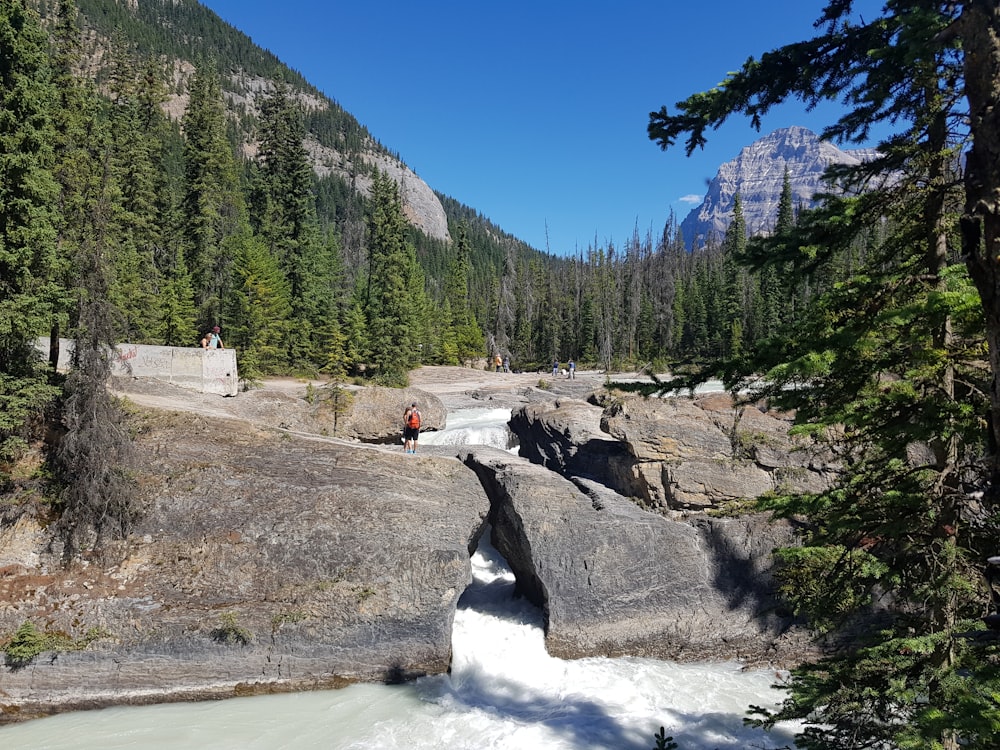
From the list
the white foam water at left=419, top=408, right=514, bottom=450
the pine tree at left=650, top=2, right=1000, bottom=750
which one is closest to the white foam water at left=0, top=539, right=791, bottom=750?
the pine tree at left=650, top=2, right=1000, bottom=750

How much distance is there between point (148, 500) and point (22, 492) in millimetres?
2534

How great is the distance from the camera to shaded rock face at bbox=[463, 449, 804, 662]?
14.0 meters

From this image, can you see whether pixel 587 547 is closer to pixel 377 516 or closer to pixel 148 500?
pixel 377 516

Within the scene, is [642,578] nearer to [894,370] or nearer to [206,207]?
[894,370]

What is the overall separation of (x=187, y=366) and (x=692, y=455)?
17.8 meters

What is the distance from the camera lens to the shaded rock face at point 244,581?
470 inches

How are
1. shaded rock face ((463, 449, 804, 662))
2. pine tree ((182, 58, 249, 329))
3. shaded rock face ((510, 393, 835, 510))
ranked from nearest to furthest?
shaded rock face ((463, 449, 804, 662))
shaded rock face ((510, 393, 835, 510))
pine tree ((182, 58, 249, 329))

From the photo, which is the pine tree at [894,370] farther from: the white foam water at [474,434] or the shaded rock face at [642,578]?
the white foam water at [474,434]

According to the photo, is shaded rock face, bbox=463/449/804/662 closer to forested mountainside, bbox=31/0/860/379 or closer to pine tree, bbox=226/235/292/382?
forested mountainside, bbox=31/0/860/379

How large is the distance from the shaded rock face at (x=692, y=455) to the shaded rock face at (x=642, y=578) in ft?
6.59

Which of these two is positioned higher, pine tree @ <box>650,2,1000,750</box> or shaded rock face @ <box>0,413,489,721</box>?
pine tree @ <box>650,2,1000,750</box>

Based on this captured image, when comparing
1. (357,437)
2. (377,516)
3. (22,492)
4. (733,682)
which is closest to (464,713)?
(377,516)

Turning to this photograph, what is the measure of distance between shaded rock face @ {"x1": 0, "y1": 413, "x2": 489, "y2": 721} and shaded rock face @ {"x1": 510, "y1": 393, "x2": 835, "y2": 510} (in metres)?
5.57

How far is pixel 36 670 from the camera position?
11500mm
